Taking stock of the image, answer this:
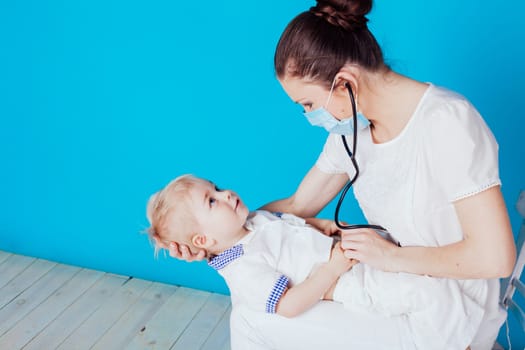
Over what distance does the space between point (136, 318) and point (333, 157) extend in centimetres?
126

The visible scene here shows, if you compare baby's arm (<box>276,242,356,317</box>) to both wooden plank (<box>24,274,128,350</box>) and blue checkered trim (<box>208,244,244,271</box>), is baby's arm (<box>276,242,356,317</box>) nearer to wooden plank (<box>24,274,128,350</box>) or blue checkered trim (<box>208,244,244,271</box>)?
blue checkered trim (<box>208,244,244,271</box>)

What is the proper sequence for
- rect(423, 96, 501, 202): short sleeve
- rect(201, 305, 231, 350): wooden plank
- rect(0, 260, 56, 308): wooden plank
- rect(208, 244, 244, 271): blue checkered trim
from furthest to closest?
rect(0, 260, 56, 308): wooden plank → rect(201, 305, 231, 350): wooden plank → rect(208, 244, 244, 271): blue checkered trim → rect(423, 96, 501, 202): short sleeve

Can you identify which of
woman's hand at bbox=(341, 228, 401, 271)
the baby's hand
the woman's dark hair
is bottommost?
the baby's hand

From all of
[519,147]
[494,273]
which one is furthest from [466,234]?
[519,147]

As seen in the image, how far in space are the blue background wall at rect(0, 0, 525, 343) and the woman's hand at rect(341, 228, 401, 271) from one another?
0.61 meters

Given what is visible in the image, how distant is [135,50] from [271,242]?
1.10m

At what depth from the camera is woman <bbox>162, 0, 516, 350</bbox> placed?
112 cm

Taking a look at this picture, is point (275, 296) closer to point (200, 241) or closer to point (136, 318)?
point (200, 241)

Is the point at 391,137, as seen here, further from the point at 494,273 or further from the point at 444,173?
the point at 494,273

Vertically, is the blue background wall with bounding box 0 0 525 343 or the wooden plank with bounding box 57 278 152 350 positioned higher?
the blue background wall with bounding box 0 0 525 343

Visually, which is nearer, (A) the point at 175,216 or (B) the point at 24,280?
(A) the point at 175,216

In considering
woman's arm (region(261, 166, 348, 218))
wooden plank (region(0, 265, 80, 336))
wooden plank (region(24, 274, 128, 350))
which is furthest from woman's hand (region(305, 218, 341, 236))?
wooden plank (region(0, 265, 80, 336))

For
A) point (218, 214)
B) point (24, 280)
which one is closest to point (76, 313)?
point (24, 280)

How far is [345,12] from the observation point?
3.91ft
